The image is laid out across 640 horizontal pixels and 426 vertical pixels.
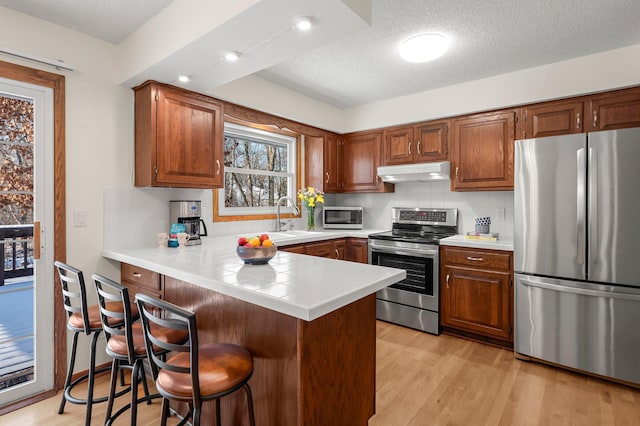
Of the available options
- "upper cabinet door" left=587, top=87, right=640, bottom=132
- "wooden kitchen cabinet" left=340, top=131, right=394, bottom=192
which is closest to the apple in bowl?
"wooden kitchen cabinet" left=340, top=131, right=394, bottom=192

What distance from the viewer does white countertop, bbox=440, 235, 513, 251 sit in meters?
2.88

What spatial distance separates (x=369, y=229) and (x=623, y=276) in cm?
254

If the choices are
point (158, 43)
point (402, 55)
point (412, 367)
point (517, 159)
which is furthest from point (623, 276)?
point (158, 43)

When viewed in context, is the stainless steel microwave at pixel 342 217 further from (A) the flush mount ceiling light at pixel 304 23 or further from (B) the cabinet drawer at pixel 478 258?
(A) the flush mount ceiling light at pixel 304 23

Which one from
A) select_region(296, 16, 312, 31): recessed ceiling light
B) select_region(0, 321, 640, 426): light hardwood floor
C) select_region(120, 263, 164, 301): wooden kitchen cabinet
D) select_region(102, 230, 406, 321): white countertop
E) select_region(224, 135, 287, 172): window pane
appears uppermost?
select_region(296, 16, 312, 31): recessed ceiling light

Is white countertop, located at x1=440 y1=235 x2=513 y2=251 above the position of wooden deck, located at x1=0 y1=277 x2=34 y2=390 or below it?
above

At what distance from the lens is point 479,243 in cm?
301

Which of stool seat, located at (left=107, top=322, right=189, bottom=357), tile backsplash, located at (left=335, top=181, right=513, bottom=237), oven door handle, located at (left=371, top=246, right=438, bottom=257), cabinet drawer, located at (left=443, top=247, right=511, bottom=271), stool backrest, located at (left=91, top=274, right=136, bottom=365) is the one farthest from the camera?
tile backsplash, located at (left=335, top=181, right=513, bottom=237)

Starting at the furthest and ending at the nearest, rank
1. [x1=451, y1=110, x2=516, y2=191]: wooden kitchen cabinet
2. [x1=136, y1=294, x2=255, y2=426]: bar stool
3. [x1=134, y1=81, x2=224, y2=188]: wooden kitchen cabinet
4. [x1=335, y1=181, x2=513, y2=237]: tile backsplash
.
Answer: [x1=335, y1=181, x2=513, y2=237]: tile backsplash → [x1=451, y1=110, x2=516, y2=191]: wooden kitchen cabinet → [x1=134, y1=81, x2=224, y2=188]: wooden kitchen cabinet → [x1=136, y1=294, x2=255, y2=426]: bar stool

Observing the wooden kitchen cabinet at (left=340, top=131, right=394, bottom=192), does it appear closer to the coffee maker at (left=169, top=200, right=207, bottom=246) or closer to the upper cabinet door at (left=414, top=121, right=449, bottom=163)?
the upper cabinet door at (left=414, top=121, right=449, bottom=163)

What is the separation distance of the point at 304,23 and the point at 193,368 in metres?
1.60

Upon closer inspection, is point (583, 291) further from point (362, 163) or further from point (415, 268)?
point (362, 163)

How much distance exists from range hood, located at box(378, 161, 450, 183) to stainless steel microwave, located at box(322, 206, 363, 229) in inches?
21.7

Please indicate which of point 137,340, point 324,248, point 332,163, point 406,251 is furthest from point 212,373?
point 332,163
